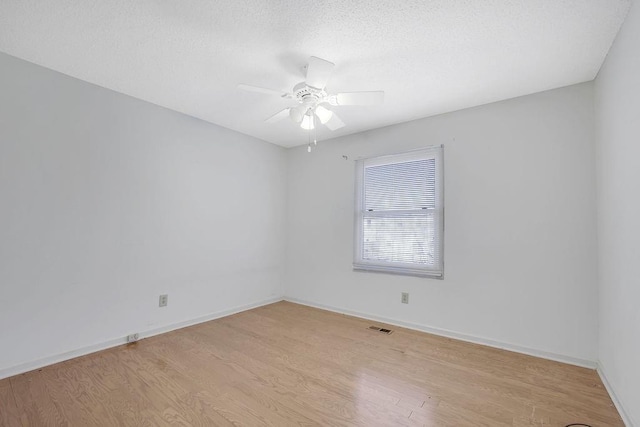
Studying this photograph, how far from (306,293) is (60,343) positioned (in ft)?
8.59

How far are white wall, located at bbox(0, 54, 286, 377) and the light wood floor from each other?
0.37 meters

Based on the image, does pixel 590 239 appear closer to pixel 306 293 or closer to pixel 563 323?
pixel 563 323

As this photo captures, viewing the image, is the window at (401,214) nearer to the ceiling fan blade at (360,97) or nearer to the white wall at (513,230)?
the white wall at (513,230)

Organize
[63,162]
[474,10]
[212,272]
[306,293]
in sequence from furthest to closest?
1. [306,293]
2. [212,272]
3. [63,162]
4. [474,10]

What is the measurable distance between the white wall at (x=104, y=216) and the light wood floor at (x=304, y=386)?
1.23 ft

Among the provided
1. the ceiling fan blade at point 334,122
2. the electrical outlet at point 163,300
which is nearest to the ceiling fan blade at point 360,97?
the ceiling fan blade at point 334,122

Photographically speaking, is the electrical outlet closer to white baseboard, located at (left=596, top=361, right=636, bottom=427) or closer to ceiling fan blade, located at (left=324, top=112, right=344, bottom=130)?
ceiling fan blade, located at (left=324, top=112, right=344, bottom=130)

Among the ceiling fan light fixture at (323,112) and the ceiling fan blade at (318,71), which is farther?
the ceiling fan light fixture at (323,112)

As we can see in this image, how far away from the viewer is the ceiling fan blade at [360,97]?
2.05 meters

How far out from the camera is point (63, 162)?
233 cm

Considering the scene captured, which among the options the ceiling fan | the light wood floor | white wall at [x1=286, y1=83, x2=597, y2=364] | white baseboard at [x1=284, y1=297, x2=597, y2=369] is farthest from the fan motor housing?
white baseboard at [x1=284, y1=297, x2=597, y2=369]

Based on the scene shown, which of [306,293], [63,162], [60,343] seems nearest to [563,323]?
[306,293]

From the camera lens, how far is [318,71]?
6.16 feet

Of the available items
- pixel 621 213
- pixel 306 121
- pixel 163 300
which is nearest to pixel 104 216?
pixel 163 300
